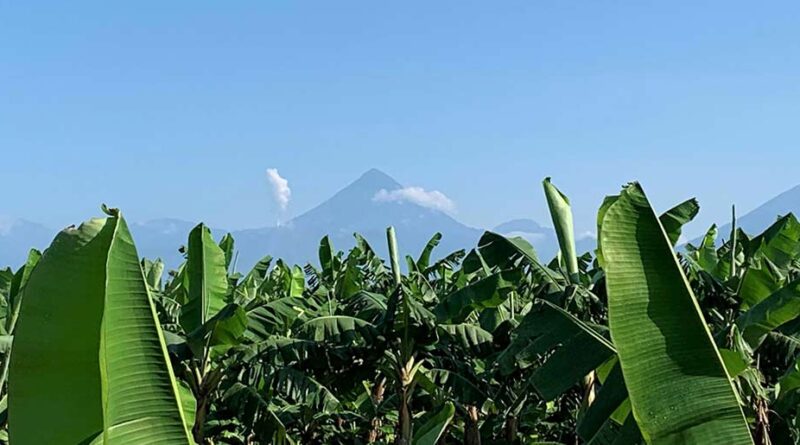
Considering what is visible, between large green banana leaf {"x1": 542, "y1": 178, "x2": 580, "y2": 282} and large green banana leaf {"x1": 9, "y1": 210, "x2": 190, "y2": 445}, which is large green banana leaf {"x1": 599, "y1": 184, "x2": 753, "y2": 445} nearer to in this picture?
large green banana leaf {"x1": 9, "y1": 210, "x2": 190, "y2": 445}

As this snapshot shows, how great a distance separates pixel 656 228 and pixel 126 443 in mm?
2260

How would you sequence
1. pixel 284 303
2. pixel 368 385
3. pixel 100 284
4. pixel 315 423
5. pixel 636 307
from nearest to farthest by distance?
1. pixel 100 284
2. pixel 636 307
3. pixel 284 303
4. pixel 315 423
5. pixel 368 385

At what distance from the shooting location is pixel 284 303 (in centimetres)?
806

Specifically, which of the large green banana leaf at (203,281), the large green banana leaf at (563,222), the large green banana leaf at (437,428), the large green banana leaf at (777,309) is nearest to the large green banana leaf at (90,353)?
the large green banana leaf at (437,428)

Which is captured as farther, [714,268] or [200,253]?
[714,268]

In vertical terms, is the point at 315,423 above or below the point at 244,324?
below

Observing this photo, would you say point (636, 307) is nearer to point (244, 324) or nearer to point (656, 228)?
point (656, 228)

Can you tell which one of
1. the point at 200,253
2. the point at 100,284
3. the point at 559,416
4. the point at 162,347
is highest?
the point at 200,253

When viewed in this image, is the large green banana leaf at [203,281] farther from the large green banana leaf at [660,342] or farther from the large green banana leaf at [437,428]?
the large green banana leaf at [660,342]

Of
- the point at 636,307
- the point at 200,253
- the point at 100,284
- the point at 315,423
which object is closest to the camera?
the point at 100,284

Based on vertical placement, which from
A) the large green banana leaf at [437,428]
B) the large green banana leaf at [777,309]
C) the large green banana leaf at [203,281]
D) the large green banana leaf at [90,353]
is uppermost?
the large green banana leaf at [203,281]

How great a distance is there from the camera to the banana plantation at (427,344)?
269 centimetres

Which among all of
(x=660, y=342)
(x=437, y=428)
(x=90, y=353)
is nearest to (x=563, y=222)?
(x=437, y=428)

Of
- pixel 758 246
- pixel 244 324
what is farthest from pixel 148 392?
pixel 758 246
